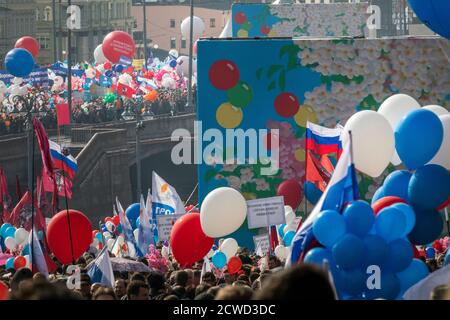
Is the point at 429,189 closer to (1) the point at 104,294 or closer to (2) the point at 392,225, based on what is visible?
(2) the point at 392,225

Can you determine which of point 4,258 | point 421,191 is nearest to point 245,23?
point 4,258

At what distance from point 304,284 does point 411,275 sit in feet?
15.4

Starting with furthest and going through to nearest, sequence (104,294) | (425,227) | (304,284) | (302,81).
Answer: (302,81)
(425,227)
(104,294)
(304,284)

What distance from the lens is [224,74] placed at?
2461 centimetres

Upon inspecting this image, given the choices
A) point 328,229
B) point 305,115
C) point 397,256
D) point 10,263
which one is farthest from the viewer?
point 305,115

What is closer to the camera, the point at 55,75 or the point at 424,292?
the point at 424,292

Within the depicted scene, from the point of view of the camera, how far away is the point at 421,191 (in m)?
13.7

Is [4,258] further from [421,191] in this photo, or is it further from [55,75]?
[55,75]

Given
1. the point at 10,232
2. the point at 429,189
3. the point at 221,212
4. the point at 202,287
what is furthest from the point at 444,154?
the point at 10,232

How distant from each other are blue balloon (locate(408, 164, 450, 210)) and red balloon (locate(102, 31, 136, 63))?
134 feet

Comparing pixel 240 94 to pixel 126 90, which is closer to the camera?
pixel 240 94

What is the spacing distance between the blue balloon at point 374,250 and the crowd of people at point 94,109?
1367 inches

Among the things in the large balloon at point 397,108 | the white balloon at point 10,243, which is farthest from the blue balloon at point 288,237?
the white balloon at point 10,243
